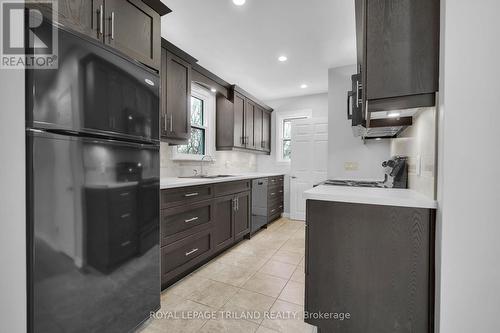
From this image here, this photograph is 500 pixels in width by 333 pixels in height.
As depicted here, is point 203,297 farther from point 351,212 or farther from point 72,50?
point 72,50

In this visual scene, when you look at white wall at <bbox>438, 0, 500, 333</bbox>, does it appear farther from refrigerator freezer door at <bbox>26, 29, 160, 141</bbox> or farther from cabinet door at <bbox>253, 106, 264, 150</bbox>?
cabinet door at <bbox>253, 106, 264, 150</bbox>

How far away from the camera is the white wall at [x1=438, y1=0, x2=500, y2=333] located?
900 mm

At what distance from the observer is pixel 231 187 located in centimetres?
289

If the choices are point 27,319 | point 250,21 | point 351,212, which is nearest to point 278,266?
point 351,212

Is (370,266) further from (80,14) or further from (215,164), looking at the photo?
(215,164)

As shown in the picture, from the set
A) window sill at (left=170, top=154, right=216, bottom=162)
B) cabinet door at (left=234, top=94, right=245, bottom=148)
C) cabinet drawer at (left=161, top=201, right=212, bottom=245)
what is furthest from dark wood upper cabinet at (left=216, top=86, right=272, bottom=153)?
cabinet drawer at (left=161, top=201, right=212, bottom=245)

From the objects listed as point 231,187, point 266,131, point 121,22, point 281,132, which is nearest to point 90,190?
point 121,22

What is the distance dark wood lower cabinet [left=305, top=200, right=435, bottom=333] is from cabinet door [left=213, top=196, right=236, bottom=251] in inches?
57.0

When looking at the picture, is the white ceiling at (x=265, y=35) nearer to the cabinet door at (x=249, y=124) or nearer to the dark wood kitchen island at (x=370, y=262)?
the cabinet door at (x=249, y=124)

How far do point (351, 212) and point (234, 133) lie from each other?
2701 mm

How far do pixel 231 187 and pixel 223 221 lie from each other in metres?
0.46

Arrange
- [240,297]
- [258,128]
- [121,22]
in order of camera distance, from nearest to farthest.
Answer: [121,22] → [240,297] → [258,128]

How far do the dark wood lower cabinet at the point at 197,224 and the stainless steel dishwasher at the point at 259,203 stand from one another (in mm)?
341

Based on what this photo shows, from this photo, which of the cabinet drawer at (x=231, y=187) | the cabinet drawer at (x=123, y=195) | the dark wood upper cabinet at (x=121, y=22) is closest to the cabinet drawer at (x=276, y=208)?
the cabinet drawer at (x=231, y=187)
